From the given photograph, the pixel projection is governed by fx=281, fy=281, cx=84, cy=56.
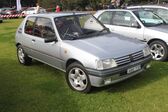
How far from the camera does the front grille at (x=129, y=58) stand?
5.64 meters

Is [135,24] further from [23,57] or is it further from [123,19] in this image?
[23,57]

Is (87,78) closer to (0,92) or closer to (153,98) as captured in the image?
(153,98)

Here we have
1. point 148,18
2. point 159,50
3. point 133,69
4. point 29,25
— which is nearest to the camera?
point 133,69

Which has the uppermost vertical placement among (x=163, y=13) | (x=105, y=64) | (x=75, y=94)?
(x=163, y=13)

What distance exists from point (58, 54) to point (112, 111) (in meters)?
2.09

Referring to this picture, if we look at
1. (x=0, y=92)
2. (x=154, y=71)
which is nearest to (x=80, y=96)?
(x=0, y=92)

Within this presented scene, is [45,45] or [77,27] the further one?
[45,45]

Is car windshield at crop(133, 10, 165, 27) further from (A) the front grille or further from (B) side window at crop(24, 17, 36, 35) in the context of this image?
(B) side window at crop(24, 17, 36, 35)

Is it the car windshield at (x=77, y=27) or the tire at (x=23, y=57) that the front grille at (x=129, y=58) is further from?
the tire at (x=23, y=57)

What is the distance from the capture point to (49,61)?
6.95 m

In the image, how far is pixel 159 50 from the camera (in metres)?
8.27

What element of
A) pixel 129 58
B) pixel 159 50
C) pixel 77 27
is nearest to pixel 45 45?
pixel 77 27

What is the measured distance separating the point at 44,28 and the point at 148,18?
375 centimetres

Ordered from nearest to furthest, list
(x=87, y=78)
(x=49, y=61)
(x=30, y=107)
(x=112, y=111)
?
(x=112, y=111)
(x=30, y=107)
(x=87, y=78)
(x=49, y=61)
